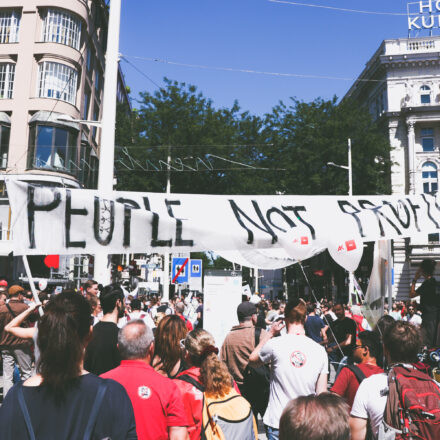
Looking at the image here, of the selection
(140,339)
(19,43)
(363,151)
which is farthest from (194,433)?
(363,151)

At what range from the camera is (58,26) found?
30.1 metres

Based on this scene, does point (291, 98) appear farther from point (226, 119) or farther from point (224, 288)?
point (224, 288)

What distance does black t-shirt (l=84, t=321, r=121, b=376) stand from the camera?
15.5ft

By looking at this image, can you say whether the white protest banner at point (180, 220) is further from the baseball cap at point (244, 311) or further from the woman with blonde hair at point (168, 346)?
the baseball cap at point (244, 311)

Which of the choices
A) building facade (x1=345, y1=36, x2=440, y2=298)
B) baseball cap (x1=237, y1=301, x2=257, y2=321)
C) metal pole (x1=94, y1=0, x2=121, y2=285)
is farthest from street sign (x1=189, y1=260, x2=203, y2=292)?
building facade (x1=345, y1=36, x2=440, y2=298)

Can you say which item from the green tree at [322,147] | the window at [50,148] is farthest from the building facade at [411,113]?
the window at [50,148]

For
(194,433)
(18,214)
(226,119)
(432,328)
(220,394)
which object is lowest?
(194,433)

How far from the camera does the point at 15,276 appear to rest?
95.6 ft

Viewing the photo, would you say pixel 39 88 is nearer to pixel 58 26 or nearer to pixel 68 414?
pixel 58 26

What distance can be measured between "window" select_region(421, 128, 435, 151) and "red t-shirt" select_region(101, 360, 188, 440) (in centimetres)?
4532

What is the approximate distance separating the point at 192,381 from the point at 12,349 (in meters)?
5.25

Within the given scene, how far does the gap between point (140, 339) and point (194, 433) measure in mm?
878

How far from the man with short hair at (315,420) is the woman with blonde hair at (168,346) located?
2.23m

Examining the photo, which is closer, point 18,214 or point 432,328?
point 18,214
